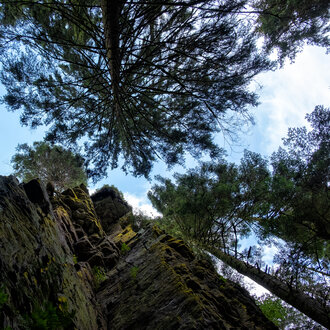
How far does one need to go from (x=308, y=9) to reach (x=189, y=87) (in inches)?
360

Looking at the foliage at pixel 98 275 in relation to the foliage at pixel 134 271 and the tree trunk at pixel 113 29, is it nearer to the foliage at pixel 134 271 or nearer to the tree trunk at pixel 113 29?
the foliage at pixel 134 271

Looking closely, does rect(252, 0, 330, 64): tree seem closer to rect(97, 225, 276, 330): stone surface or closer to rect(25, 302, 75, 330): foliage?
rect(97, 225, 276, 330): stone surface

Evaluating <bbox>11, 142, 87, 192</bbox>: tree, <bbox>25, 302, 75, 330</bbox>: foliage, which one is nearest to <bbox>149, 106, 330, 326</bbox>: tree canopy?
<bbox>25, 302, 75, 330</bbox>: foliage

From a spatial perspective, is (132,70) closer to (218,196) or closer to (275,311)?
(218,196)

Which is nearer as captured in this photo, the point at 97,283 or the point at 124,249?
the point at 97,283

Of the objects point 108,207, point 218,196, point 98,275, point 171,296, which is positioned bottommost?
point 98,275

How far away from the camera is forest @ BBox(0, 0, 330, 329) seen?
18.6 ft

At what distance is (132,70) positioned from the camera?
6199 millimetres

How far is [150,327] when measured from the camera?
11.9 ft

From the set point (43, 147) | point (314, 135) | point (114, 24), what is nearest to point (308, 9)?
point (314, 135)

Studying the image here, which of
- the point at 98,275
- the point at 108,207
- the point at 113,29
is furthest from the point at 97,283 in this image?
the point at 113,29

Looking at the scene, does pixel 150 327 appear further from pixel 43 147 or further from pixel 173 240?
pixel 43 147

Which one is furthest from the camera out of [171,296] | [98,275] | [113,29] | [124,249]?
[124,249]

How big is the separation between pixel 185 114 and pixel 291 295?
5751 millimetres
